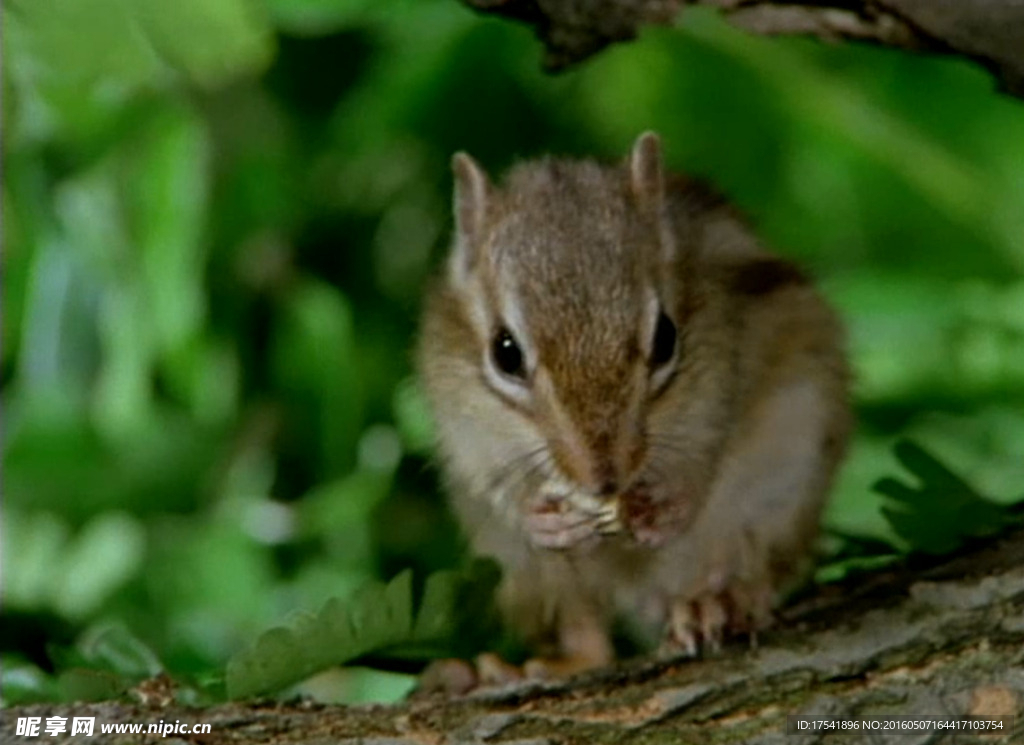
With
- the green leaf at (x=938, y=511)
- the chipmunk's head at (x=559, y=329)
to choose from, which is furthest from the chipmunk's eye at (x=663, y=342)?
the green leaf at (x=938, y=511)

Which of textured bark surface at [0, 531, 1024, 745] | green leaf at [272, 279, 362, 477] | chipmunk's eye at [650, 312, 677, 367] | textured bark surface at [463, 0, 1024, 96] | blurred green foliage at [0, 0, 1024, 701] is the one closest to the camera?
textured bark surface at [0, 531, 1024, 745]

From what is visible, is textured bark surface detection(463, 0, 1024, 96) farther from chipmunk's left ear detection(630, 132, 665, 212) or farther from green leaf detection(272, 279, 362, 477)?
green leaf detection(272, 279, 362, 477)

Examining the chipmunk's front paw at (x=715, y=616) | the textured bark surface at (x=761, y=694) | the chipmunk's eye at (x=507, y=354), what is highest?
the chipmunk's eye at (x=507, y=354)

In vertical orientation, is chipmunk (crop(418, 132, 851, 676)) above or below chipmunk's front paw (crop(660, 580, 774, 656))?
above

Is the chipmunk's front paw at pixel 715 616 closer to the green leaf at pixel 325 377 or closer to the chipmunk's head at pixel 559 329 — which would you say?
the chipmunk's head at pixel 559 329

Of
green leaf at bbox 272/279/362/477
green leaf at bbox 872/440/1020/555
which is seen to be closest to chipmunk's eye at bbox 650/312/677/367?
green leaf at bbox 872/440/1020/555


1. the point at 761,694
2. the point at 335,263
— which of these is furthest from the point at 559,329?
the point at 335,263
